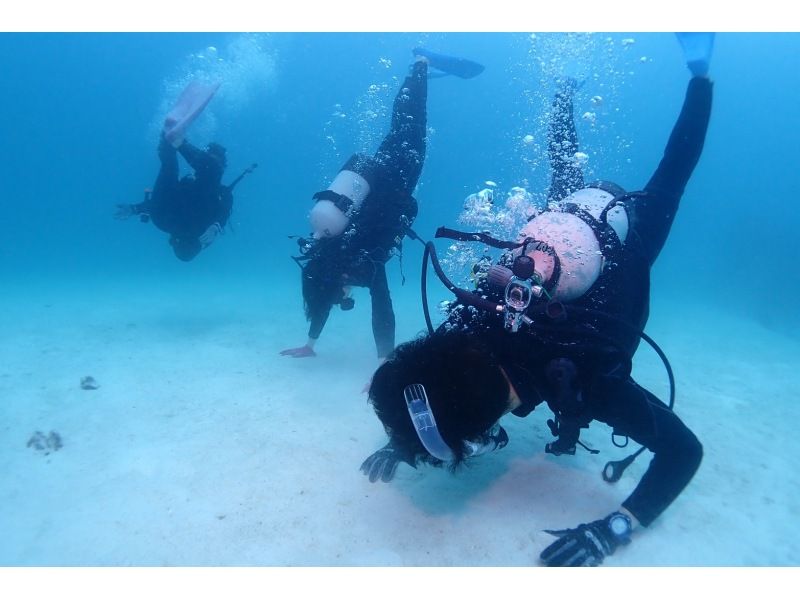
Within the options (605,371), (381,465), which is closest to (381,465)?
(381,465)

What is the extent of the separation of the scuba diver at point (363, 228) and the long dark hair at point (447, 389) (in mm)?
3795

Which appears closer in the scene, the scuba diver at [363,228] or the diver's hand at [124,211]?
the scuba diver at [363,228]

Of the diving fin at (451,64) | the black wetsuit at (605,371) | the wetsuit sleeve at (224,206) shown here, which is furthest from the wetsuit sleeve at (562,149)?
the wetsuit sleeve at (224,206)

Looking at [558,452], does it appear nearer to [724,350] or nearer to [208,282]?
[724,350]

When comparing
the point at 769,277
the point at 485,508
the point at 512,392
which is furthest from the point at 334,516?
the point at 769,277

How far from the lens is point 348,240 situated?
651 centimetres

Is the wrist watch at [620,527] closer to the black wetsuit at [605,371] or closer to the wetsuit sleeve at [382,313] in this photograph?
the black wetsuit at [605,371]

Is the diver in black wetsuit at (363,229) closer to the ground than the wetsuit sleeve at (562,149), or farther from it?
closer to the ground

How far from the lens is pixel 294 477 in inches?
165

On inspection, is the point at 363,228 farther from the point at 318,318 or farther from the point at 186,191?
the point at 186,191

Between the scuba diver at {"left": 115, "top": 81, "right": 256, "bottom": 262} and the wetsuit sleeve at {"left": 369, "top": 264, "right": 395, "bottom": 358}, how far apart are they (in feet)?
14.0

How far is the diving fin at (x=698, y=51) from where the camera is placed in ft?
14.7

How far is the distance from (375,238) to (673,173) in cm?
396

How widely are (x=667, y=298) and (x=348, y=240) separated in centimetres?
2307
